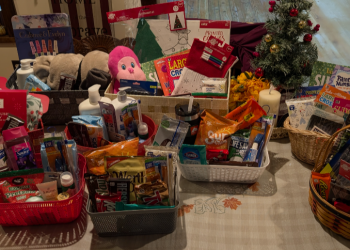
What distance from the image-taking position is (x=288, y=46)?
111 centimetres

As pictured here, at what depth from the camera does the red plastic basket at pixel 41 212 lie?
0.80m

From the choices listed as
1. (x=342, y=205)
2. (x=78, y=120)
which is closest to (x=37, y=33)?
(x=78, y=120)

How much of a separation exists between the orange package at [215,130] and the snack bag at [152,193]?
10.6 inches

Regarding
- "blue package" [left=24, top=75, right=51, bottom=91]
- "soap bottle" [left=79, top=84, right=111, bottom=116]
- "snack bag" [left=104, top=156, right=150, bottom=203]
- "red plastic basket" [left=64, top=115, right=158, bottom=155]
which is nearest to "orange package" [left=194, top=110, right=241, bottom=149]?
"red plastic basket" [left=64, top=115, right=158, bottom=155]

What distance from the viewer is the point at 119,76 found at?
123 centimetres

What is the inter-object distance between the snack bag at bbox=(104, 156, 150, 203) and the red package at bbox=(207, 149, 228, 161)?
250 mm

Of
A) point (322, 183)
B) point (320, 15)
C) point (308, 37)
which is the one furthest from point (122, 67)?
point (320, 15)

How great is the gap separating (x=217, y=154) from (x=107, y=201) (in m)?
0.37

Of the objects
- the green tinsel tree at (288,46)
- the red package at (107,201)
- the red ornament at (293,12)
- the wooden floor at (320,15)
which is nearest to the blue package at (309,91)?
the green tinsel tree at (288,46)

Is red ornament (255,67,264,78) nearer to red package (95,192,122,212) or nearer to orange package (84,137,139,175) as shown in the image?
orange package (84,137,139,175)

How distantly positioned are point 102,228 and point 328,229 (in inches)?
24.7

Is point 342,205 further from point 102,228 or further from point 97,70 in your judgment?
point 97,70

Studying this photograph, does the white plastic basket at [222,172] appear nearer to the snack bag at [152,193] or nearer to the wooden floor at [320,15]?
the snack bag at [152,193]

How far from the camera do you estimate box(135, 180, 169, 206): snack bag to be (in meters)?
0.77
